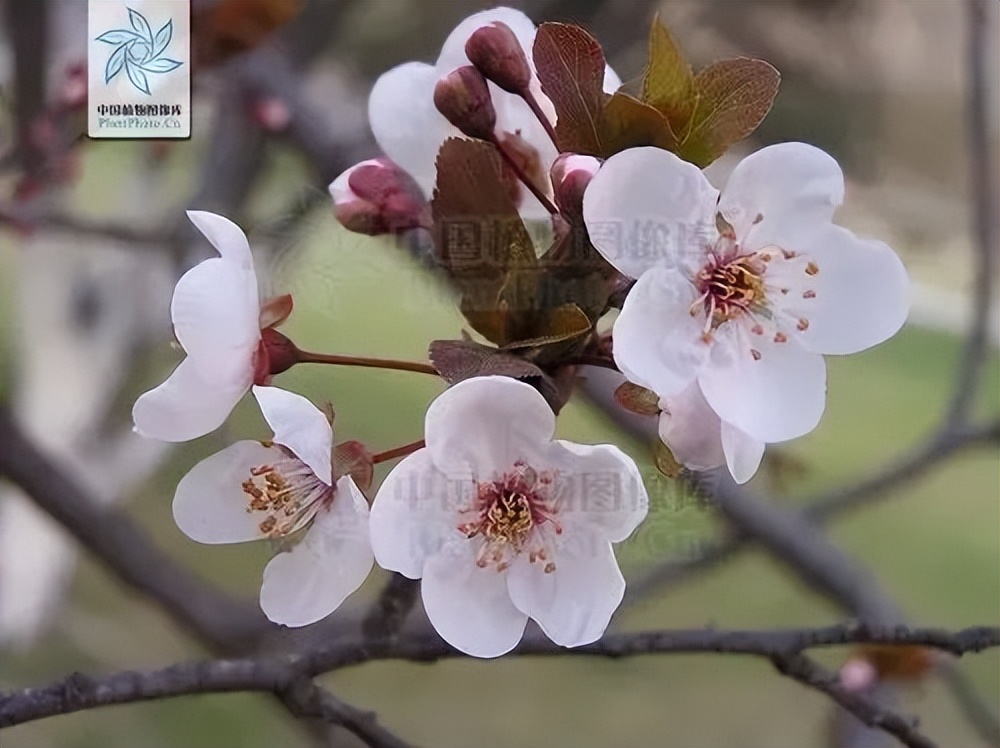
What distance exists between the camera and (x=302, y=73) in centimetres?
72

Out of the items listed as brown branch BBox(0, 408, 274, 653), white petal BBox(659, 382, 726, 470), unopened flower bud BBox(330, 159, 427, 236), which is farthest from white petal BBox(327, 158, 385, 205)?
brown branch BBox(0, 408, 274, 653)

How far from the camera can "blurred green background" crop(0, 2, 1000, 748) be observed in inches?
26.5

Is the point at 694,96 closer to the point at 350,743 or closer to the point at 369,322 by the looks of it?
the point at 369,322

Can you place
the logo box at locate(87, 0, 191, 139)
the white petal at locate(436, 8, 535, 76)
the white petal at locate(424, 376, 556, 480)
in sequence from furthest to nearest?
1. the logo box at locate(87, 0, 191, 139)
2. the white petal at locate(436, 8, 535, 76)
3. the white petal at locate(424, 376, 556, 480)

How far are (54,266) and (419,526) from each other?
0.48m

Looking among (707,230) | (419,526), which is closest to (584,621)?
(419,526)

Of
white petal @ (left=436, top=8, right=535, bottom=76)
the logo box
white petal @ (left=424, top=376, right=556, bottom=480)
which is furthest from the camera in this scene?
the logo box

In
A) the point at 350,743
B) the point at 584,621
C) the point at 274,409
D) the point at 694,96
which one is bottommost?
the point at 350,743

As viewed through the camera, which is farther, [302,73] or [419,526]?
[302,73]

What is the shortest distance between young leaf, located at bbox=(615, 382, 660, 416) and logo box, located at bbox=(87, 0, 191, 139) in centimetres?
39

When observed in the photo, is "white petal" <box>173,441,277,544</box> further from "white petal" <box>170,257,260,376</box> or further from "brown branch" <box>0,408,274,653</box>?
"brown branch" <box>0,408,274,653</box>

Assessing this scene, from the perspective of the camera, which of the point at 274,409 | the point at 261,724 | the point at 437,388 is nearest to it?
the point at 274,409

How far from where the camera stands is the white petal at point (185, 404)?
1.25 ft

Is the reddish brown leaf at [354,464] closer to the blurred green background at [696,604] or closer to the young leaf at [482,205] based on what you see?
the young leaf at [482,205]
